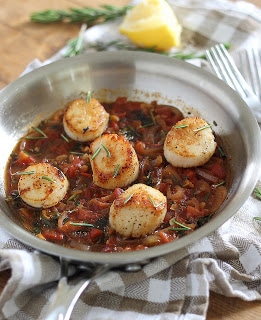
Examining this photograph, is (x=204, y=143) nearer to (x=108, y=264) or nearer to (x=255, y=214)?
(x=255, y=214)

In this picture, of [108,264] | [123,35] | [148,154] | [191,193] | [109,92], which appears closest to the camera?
[108,264]

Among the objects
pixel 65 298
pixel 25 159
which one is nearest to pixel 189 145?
pixel 25 159

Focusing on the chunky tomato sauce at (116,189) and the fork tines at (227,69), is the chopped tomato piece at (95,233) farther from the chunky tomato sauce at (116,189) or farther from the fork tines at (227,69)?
the fork tines at (227,69)

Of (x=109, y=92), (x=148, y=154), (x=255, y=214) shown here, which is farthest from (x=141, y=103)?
(x=255, y=214)

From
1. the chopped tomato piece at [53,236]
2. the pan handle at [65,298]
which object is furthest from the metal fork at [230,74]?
the pan handle at [65,298]

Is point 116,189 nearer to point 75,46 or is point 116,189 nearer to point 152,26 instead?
point 152,26
